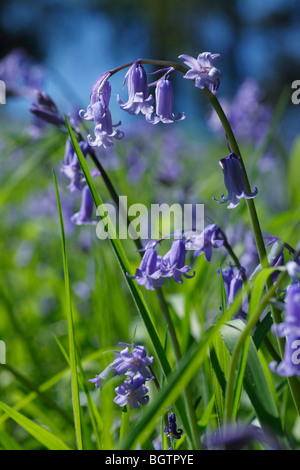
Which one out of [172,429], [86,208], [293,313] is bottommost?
[172,429]

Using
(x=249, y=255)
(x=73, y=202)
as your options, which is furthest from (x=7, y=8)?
(x=249, y=255)

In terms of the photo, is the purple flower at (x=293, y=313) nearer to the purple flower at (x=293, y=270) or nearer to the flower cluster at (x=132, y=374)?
the purple flower at (x=293, y=270)

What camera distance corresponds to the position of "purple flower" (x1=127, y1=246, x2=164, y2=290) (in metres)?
0.98

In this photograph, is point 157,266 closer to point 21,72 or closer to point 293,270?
point 293,270

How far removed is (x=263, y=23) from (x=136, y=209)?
2260 cm

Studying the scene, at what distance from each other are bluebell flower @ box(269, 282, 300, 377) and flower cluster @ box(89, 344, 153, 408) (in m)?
0.28

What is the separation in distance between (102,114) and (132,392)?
1.67 ft

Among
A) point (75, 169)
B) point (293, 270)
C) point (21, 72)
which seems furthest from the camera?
point (21, 72)

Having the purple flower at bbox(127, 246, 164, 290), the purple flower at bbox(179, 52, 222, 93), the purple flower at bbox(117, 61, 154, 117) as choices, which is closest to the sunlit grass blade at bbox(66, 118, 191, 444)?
the purple flower at bbox(127, 246, 164, 290)

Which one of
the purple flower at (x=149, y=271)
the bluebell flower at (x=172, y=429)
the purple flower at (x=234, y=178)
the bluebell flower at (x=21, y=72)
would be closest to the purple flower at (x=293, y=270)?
the purple flower at (x=234, y=178)

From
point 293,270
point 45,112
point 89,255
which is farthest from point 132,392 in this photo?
point 89,255

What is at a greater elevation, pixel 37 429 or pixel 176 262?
pixel 176 262

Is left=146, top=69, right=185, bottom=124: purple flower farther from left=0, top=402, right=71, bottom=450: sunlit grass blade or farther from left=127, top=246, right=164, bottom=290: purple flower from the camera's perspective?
left=0, top=402, right=71, bottom=450: sunlit grass blade

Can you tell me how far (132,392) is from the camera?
3.15 feet
